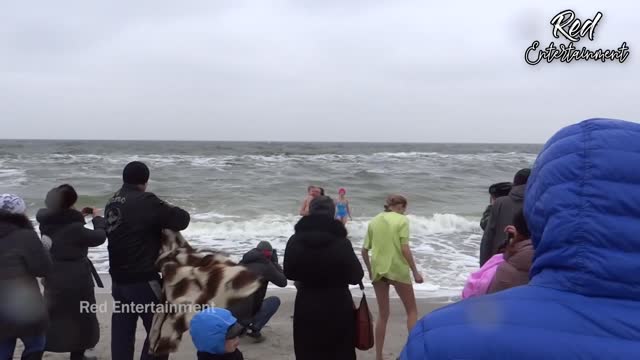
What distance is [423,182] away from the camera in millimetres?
26359

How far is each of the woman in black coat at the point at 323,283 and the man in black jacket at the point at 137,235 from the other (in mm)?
907

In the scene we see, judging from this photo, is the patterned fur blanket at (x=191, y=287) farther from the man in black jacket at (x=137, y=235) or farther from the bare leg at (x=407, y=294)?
the bare leg at (x=407, y=294)

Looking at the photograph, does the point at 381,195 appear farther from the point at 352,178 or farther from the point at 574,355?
the point at 574,355

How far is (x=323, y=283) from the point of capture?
373 centimetres

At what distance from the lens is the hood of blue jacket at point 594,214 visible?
1.02 m

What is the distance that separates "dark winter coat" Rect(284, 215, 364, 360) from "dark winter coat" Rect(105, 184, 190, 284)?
91 cm

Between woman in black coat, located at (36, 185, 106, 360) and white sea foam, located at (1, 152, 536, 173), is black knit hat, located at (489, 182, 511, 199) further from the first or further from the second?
white sea foam, located at (1, 152, 536, 173)

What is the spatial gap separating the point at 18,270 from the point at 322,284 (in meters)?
2.17

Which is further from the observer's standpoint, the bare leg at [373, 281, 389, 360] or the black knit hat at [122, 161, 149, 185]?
the bare leg at [373, 281, 389, 360]

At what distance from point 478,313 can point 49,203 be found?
4.20m

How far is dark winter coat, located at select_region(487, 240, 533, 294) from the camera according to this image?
2.67 metres

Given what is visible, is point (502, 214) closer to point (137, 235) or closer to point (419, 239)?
point (137, 235)

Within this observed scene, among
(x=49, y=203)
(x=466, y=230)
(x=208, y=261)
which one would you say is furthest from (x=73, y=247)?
(x=466, y=230)

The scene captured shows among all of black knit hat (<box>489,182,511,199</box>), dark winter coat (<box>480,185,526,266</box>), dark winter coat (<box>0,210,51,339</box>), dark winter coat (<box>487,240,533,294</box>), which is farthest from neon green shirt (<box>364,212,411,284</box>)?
dark winter coat (<box>0,210,51,339</box>)
